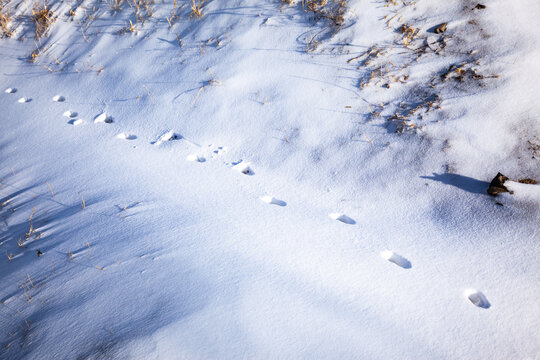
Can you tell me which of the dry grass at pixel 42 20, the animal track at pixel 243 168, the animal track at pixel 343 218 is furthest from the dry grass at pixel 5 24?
the animal track at pixel 343 218

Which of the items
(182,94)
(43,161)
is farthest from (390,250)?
(43,161)

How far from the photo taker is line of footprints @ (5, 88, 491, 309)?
5.21ft

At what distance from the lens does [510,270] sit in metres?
1.63

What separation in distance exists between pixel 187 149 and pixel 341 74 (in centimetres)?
158

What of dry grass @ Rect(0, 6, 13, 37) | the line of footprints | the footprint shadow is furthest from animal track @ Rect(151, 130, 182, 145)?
dry grass @ Rect(0, 6, 13, 37)

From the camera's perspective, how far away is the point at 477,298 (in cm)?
158

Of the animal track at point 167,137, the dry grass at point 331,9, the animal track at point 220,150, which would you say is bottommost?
the animal track at point 220,150

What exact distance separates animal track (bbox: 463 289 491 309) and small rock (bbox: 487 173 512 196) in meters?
0.69

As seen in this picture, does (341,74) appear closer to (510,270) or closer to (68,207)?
(510,270)

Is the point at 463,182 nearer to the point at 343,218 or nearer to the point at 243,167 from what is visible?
the point at 343,218

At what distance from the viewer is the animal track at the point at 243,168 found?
2388 mm

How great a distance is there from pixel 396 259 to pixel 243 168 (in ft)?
4.37

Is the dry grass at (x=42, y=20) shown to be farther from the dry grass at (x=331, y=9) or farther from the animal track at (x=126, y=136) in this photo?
the dry grass at (x=331, y=9)

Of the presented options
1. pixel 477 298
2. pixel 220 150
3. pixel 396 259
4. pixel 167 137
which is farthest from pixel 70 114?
pixel 477 298
